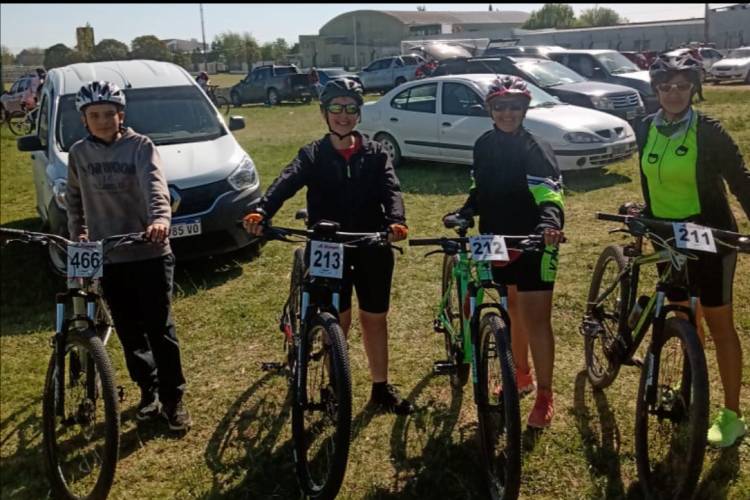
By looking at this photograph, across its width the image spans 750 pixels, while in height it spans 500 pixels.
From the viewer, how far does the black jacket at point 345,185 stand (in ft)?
11.7

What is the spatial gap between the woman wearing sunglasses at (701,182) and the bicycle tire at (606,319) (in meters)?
0.47

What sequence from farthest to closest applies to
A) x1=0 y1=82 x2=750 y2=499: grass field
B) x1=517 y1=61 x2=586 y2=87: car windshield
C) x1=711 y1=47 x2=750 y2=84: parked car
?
x1=711 y1=47 x2=750 y2=84: parked car → x1=517 y1=61 x2=586 y2=87: car windshield → x1=0 y1=82 x2=750 y2=499: grass field

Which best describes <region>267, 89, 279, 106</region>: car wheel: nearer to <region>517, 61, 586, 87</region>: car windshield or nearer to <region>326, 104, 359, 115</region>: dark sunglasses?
<region>517, 61, 586, 87</region>: car windshield

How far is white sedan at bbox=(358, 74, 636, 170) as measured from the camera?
9445 millimetres

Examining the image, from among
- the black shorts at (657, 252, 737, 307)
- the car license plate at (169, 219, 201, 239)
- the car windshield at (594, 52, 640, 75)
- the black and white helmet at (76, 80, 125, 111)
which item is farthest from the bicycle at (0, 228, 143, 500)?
the car windshield at (594, 52, 640, 75)

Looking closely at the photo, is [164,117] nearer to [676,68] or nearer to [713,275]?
[676,68]

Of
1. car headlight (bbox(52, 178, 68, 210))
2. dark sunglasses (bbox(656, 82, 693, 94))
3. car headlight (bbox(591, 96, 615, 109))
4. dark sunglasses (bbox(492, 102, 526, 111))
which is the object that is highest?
car headlight (bbox(591, 96, 615, 109))

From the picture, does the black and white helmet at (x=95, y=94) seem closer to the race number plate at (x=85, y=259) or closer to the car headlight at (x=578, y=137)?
the race number plate at (x=85, y=259)

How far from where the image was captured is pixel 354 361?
480 cm

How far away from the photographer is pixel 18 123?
21.8 meters

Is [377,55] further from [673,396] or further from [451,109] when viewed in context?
[673,396]

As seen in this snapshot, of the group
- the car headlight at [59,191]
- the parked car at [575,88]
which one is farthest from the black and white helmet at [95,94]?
the parked car at [575,88]

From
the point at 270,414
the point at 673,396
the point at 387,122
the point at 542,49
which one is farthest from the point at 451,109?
the point at 542,49

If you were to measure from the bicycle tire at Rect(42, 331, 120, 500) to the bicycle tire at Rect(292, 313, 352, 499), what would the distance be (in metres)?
0.88
